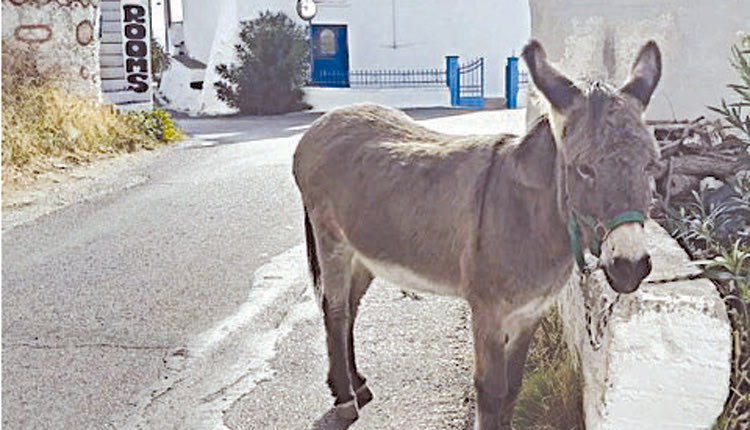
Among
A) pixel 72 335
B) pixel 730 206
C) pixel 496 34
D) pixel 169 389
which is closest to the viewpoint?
pixel 730 206

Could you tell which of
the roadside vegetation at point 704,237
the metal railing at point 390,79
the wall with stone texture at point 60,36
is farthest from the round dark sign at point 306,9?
the roadside vegetation at point 704,237

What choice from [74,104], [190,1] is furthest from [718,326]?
[190,1]

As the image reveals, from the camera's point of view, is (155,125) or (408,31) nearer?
(155,125)

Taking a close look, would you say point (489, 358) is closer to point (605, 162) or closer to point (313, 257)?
point (605, 162)

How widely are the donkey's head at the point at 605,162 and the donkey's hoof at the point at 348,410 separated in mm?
1713

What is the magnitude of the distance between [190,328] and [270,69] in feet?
56.5

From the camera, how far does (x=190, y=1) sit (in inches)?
1088

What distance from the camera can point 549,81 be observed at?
2729mm

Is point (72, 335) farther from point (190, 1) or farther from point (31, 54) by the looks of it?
point (190, 1)

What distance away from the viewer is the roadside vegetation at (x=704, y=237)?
3.51m

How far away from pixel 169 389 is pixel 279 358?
2.20 feet

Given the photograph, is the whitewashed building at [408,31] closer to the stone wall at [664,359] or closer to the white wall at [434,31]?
the white wall at [434,31]

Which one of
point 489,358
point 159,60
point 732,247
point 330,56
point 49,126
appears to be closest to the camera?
point 489,358

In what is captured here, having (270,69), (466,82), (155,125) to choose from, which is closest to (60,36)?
(155,125)
